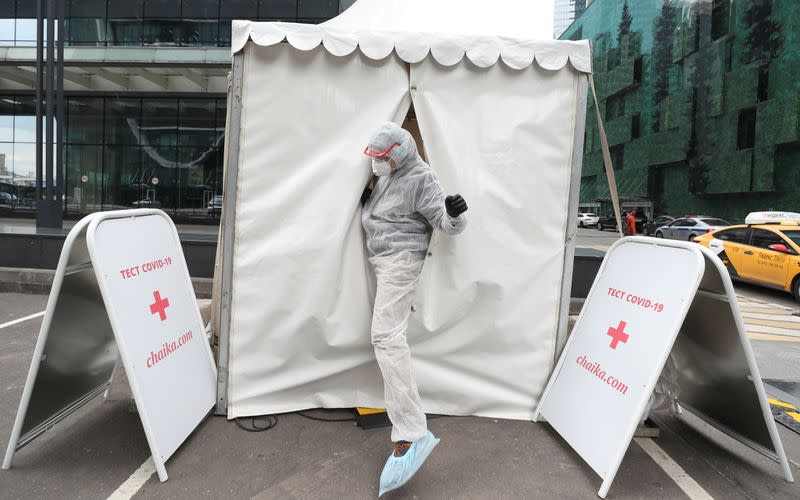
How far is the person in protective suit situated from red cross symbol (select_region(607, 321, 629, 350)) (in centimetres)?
119

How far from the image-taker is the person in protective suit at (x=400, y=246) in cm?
284

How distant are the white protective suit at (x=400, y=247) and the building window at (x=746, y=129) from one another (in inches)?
1376

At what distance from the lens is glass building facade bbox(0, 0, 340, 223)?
1983 centimetres

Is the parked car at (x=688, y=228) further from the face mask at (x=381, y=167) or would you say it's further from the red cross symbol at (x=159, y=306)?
the red cross symbol at (x=159, y=306)

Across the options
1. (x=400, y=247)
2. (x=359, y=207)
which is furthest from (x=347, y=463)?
(x=359, y=207)

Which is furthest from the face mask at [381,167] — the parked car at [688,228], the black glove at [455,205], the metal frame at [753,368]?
the parked car at [688,228]

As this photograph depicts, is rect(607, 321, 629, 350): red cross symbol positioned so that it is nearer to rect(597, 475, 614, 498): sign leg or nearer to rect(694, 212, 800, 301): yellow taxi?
rect(597, 475, 614, 498): sign leg

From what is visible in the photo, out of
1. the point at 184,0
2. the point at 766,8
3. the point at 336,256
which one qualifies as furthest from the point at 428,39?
the point at 766,8

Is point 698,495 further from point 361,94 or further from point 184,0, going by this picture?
point 184,0

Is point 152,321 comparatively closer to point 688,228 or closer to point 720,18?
point 688,228

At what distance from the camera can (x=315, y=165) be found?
11.4 feet

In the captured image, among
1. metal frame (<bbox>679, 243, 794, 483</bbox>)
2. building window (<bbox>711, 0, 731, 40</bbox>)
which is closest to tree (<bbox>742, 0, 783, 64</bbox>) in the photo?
building window (<bbox>711, 0, 731, 40</bbox>)

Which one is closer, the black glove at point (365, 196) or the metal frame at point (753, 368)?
the metal frame at point (753, 368)

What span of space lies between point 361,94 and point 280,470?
243 cm
